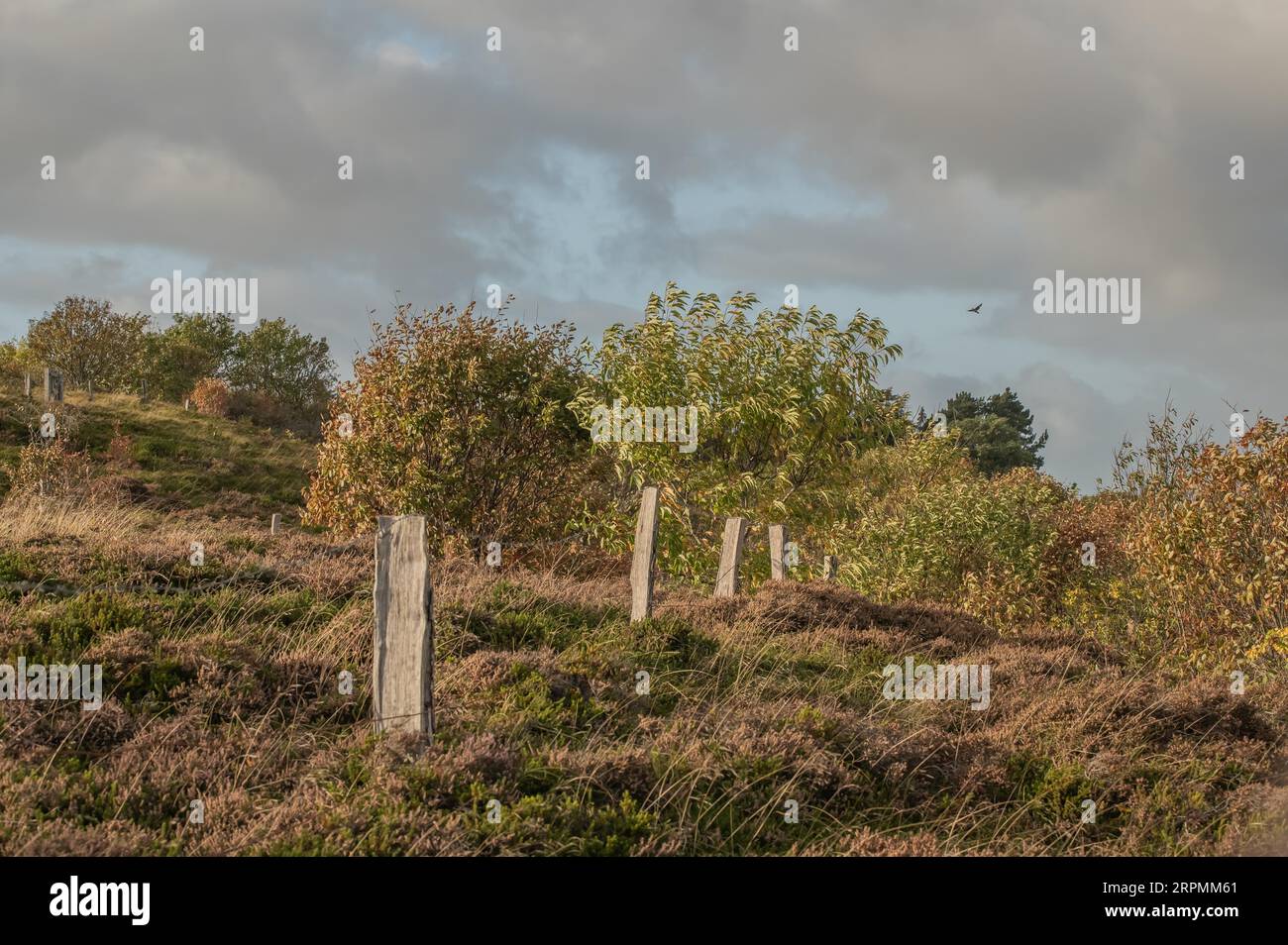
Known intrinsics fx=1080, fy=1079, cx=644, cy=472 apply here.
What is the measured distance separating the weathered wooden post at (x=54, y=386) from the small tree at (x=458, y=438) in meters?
23.4

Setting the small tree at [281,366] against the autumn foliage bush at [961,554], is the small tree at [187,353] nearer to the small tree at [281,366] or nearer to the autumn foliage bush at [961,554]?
Result: the small tree at [281,366]

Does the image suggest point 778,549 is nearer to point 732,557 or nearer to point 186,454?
point 732,557

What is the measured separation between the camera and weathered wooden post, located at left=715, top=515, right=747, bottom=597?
14.9m

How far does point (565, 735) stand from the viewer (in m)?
8.55

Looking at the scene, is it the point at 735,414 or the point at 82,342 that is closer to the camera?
the point at 735,414

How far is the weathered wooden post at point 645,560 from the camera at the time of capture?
12.3 meters

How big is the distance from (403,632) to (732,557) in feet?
25.5

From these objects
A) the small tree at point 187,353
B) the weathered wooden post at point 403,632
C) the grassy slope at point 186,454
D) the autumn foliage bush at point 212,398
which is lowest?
the weathered wooden post at point 403,632

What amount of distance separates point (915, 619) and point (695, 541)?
488 cm

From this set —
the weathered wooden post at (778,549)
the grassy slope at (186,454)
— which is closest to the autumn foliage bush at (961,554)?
the weathered wooden post at (778,549)

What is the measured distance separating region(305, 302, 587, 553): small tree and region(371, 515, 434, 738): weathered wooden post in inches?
397

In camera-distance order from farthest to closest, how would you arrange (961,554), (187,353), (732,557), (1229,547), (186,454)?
(187,353), (186,454), (961,554), (732,557), (1229,547)

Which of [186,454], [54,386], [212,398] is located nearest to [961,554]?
[186,454]

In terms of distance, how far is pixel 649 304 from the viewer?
63.7ft
